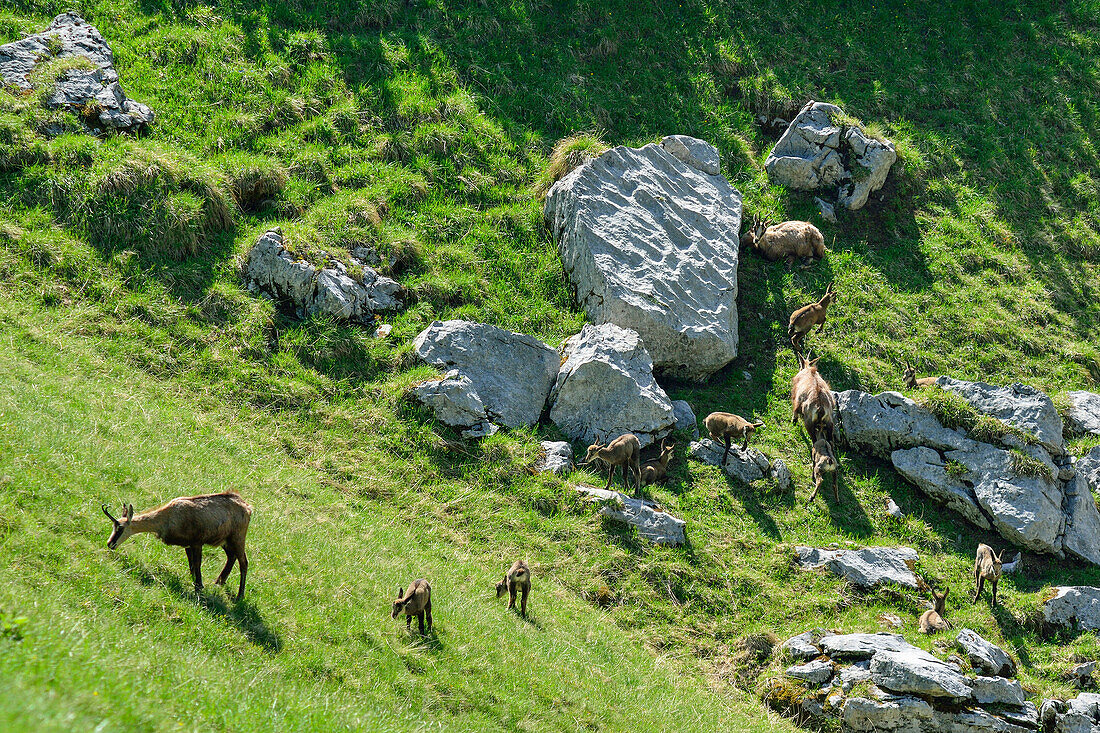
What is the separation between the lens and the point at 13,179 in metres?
16.9

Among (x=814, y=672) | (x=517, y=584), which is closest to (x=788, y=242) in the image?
(x=814, y=672)

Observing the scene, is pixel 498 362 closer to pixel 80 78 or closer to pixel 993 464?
pixel 993 464

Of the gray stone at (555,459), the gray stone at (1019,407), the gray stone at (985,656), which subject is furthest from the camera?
the gray stone at (1019,407)

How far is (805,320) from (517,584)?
1135 cm

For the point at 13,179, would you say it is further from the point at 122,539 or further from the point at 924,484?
the point at 924,484

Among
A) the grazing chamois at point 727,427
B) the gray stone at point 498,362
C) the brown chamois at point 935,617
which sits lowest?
the brown chamois at point 935,617

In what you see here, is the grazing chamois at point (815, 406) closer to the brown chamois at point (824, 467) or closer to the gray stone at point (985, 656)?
the brown chamois at point (824, 467)

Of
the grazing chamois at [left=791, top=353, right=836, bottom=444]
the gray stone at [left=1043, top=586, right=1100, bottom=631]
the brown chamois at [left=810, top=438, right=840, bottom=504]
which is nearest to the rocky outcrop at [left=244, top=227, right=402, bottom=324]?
the grazing chamois at [left=791, top=353, right=836, bottom=444]

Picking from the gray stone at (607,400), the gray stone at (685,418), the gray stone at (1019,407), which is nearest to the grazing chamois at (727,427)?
the gray stone at (685,418)

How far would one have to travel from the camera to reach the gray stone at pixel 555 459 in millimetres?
15352

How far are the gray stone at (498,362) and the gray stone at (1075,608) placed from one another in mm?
10301

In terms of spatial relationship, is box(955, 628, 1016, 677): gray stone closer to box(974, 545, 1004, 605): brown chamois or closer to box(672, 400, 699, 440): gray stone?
box(974, 545, 1004, 605): brown chamois

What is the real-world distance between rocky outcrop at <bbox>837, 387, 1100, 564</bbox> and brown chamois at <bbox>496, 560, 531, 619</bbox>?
30.8 ft

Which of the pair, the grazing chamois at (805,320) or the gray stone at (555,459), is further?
the grazing chamois at (805,320)
